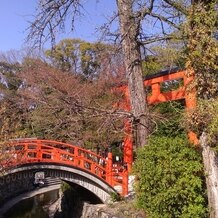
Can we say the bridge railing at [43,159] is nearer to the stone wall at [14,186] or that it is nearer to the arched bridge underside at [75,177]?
the arched bridge underside at [75,177]

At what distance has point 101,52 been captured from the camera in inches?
430

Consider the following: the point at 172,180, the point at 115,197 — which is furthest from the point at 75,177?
the point at 172,180

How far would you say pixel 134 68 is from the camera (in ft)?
34.8

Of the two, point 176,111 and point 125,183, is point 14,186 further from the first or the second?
point 176,111

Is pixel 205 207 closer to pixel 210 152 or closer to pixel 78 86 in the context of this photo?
pixel 210 152

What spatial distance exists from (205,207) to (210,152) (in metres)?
1.31

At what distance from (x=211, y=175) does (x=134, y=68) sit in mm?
4247

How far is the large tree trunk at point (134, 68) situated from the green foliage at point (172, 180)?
1.87m

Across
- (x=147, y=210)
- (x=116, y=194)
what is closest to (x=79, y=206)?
(x=116, y=194)

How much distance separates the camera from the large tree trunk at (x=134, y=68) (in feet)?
33.7

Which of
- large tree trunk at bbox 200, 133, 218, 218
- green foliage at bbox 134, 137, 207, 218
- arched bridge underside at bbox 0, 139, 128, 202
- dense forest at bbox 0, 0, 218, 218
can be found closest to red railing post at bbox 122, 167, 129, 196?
arched bridge underside at bbox 0, 139, 128, 202

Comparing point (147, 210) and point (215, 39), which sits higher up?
point (215, 39)

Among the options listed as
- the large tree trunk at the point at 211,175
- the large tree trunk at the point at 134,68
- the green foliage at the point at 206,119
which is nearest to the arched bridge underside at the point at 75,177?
the large tree trunk at the point at 134,68

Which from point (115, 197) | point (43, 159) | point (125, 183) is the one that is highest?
point (43, 159)
